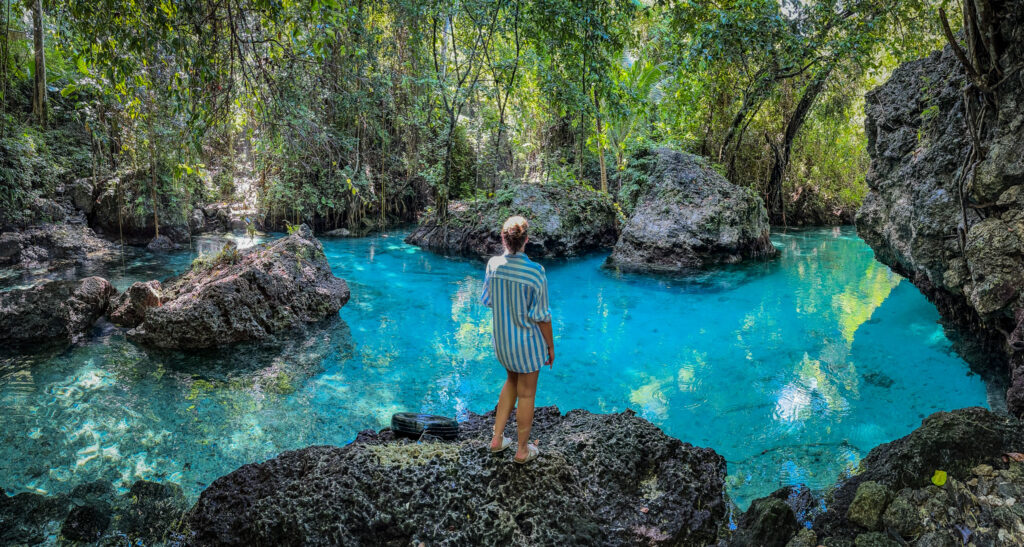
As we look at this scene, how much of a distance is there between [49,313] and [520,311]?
22.5ft

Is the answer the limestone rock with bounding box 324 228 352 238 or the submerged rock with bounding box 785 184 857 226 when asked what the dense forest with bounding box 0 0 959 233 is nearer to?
the submerged rock with bounding box 785 184 857 226

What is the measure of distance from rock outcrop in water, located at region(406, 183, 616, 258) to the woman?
10278 millimetres

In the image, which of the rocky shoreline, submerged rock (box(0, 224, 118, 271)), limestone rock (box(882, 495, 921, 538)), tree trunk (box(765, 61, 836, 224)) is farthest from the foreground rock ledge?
tree trunk (box(765, 61, 836, 224))

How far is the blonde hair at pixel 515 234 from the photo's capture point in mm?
3164

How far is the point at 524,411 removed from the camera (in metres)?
3.20

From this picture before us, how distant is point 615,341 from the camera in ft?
24.7

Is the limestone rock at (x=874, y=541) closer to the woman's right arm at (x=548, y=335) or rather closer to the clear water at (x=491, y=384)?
the clear water at (x=491, y=384)

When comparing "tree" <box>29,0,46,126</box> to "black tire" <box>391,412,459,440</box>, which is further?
"tree" <box>29,0,46,126</box>

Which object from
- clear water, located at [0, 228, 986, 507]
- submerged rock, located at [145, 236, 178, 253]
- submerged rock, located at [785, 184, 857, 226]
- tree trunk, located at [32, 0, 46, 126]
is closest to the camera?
clear water, located at [0, 228, 986, 507]

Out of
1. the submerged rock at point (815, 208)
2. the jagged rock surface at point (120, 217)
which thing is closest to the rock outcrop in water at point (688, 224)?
the submerged rock at point (815, 208)

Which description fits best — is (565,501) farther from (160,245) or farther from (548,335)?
(160,245)

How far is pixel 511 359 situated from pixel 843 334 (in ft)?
21.1

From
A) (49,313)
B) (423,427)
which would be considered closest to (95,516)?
(423,427)

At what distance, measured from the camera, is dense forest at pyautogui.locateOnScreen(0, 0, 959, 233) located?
13.7ft
